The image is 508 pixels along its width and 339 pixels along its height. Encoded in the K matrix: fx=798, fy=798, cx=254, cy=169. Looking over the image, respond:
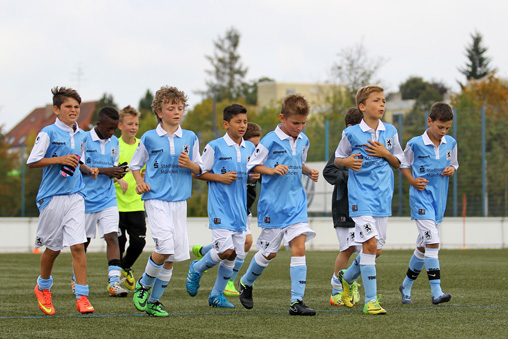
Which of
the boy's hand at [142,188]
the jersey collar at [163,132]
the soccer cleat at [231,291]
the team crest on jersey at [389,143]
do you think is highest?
the jersey collar at [163,132]

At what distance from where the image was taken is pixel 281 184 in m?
7.78

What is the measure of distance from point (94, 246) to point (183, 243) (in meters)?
14.4

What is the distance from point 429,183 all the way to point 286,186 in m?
1.88

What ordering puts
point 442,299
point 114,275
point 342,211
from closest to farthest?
point 442,299 → point 342,211 → point 114,275

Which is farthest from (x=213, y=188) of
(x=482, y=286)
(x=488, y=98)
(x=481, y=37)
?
(x=481, y=37)

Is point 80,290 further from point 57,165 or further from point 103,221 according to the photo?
point 103,221

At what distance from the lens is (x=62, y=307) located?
8.39 metres

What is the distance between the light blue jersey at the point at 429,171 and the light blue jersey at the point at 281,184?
1506 millimetres

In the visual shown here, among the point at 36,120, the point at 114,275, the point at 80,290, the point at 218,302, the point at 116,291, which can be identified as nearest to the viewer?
the point at 80,290

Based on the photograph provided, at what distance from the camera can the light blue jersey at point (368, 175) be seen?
7.75 meters

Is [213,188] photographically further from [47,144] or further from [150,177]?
[47,144]

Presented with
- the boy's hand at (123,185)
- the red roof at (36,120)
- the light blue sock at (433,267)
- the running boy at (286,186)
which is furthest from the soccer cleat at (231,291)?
the red roof at (36,120)

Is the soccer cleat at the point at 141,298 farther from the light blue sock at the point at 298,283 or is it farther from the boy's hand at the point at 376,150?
the boy's hand at the point at 376,150

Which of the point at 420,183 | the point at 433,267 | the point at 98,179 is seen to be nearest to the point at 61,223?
the point at 98,179
